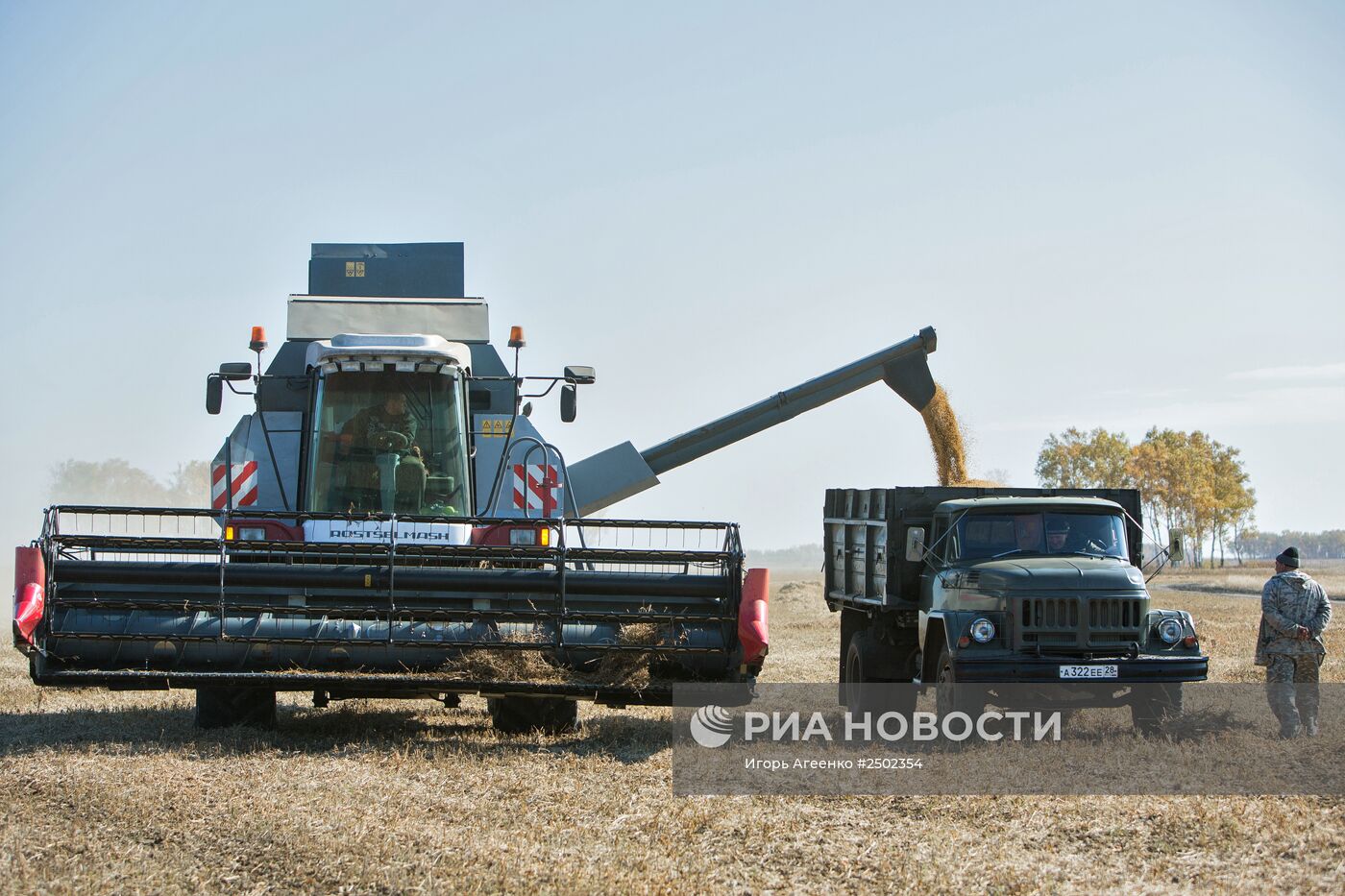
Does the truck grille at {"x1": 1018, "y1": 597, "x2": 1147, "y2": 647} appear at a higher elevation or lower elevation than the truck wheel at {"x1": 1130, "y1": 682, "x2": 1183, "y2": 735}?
higher

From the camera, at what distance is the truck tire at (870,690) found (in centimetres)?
1281

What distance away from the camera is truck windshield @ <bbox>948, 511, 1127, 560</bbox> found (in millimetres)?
11992

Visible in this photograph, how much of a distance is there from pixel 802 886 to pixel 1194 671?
564 centimetres

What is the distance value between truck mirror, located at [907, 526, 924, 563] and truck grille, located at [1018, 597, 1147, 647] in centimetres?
143

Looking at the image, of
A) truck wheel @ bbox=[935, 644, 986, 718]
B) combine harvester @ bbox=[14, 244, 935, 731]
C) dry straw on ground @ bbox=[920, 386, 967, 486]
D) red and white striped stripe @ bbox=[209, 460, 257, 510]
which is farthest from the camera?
dry straw on ground @ bbox=[920, 386, 967, 486]

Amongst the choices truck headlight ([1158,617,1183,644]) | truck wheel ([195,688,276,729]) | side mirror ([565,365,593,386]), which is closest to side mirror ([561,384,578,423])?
side mirror ([565,365,593,386])

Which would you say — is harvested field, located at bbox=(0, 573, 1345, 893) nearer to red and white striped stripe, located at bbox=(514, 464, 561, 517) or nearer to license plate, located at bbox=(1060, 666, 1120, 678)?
license plate, located at bbox=(1060, 666, 1120, 678)

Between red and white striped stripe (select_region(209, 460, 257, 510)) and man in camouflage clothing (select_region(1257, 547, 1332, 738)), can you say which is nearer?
man in camouflage clothing (select_region(1257, 547, 1332, 738))

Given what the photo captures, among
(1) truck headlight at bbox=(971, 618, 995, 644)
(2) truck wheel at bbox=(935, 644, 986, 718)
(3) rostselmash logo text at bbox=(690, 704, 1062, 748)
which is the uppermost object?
(1) truck headlight at bbox=(971, 618, 995, 644)

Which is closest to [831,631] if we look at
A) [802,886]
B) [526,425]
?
[526,425]

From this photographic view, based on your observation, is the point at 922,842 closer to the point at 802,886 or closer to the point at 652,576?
the point at 802,886

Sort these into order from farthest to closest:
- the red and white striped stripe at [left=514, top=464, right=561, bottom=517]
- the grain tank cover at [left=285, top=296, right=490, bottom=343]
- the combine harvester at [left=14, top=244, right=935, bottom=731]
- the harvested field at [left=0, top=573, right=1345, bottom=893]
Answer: the grain tank cover at [left=285, top=296, right=490, bottom=343]
the red and white striped stripe at [left=514, top=464, right=561, bottom=517]
the combine harvester at [left=14, top=244, right=935, bottom=731]
the harvested field at [left=0, top=573, right=1345, bottom=893]

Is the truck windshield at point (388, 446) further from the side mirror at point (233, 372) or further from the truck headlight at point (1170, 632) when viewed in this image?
the truck headlight at point (1170, 632)

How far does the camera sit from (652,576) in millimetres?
10680
